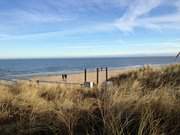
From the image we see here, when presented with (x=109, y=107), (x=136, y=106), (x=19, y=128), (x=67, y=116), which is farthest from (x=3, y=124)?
(x=136, y=106)

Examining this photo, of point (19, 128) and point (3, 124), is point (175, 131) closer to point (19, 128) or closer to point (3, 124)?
point (19, 128)

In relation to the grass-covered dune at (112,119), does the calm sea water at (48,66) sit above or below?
below

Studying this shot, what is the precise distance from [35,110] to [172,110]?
8.74ft

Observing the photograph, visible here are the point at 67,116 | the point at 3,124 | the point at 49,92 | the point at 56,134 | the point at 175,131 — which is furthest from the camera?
the point at 49,92

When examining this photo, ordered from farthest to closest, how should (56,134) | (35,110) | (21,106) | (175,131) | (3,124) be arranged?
1. (21,106)
2. (35,110)
3. (3,124)
4. (56,134)
5. (175,131)

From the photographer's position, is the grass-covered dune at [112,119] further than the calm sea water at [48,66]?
No

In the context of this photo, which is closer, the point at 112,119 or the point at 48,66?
the point at 112,119

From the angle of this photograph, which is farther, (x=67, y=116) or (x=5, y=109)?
(x=5, y=109)

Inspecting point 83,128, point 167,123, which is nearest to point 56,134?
point 83,128

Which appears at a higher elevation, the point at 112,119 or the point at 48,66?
the point at 112,119

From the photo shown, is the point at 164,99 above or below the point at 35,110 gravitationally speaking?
above

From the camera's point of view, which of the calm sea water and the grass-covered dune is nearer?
the grass-covered dune

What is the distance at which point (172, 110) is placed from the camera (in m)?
4.23

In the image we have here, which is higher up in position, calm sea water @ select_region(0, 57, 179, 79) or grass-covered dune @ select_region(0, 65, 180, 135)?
grass-covered dune @ select_region(0, 65, 180, 135)
